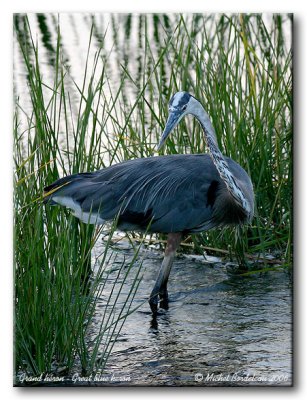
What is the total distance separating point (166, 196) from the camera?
14.5ft

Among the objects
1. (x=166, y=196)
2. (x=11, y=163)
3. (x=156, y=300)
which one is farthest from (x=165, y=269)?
(x=11, y=163)

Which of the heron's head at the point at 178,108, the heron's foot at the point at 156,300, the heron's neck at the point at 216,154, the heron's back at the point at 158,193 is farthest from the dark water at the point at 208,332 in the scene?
the heron's head at the point at 178,108

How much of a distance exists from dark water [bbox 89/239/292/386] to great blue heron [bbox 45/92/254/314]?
0.12 metres

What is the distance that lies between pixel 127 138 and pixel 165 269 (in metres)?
0.53

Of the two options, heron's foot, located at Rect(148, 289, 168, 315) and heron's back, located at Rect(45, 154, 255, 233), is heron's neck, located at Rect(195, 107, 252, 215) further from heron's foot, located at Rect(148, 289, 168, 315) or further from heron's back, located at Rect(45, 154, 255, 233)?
heron's foot, located at Rect(148, 289, 168, 315)

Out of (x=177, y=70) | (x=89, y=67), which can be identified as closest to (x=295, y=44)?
(x=177, y=70)

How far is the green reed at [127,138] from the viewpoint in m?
3.74

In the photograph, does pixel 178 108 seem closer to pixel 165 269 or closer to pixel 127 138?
pixel 127 138

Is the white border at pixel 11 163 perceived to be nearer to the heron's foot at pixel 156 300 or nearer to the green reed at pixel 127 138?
the green reed at pixel 127 138

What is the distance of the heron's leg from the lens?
4414 millimetres

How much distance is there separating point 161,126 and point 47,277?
1029mm

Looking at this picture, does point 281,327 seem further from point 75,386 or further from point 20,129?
point 20,129

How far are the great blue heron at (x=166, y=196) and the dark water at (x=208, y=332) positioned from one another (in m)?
0.12

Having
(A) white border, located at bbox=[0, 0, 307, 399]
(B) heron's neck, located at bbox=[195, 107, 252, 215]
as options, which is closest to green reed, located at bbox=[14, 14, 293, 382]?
(A) white border, located at bbox=[0, 0, 307, 399]
